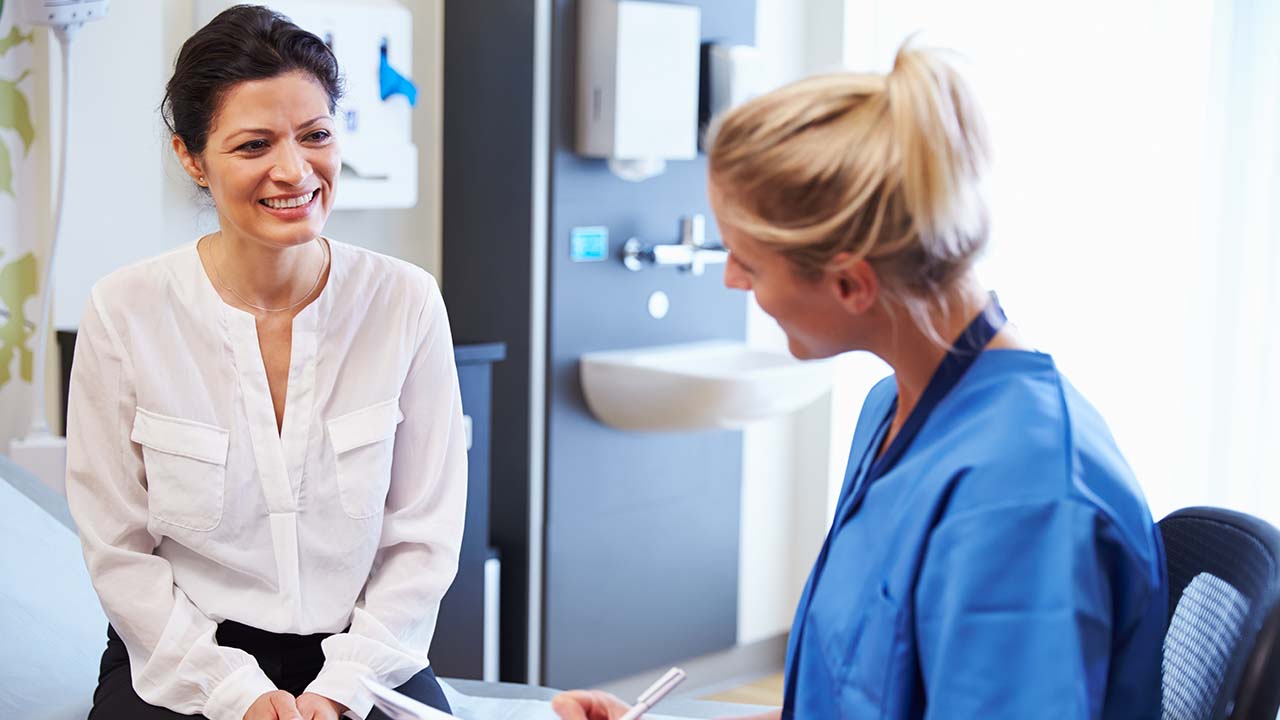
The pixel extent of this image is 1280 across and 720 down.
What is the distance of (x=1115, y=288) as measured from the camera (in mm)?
2820

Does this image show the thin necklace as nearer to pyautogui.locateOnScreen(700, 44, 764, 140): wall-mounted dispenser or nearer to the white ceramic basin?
the white ceramic basin

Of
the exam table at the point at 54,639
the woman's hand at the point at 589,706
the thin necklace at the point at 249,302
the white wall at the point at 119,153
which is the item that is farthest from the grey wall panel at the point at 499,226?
the woman's hand at the point at 589,706

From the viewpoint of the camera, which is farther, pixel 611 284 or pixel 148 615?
pixel 611 284

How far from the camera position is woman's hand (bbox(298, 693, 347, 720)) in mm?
1485

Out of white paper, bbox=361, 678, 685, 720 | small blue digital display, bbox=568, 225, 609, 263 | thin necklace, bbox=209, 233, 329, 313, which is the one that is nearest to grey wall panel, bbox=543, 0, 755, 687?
small blue digital display, bbox=568, 225, 609, 263

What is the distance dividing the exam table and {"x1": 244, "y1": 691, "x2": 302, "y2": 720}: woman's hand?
29 centimetres

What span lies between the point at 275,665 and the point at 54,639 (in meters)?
0.37

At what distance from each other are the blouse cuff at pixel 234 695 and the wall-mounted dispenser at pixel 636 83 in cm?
159

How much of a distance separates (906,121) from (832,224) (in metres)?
0.09

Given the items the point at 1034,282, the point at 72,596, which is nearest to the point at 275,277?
the point at 72,596

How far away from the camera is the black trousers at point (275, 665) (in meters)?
1.57

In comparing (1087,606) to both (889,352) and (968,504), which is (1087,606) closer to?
(968,504)

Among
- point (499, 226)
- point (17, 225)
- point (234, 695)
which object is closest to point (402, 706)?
point (234, 695)

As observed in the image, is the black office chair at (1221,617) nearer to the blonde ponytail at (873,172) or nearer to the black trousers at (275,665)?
the blonde ponytail at (873,172)
